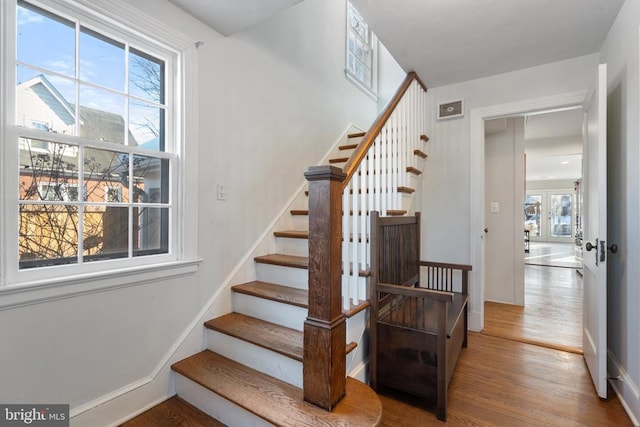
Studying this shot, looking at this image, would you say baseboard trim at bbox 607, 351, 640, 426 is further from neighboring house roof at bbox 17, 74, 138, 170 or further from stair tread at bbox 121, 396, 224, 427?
neighboring house roof at bbox 17, 74, 138, 170

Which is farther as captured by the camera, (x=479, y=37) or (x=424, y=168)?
(x=424, y=168)

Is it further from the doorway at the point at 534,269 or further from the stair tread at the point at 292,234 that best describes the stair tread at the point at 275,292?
the doorway at the point at 534,269

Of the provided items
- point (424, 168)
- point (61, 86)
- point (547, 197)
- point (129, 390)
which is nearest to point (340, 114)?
point (424, 168)

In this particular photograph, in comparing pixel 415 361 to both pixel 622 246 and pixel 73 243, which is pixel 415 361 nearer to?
pixel 622 246

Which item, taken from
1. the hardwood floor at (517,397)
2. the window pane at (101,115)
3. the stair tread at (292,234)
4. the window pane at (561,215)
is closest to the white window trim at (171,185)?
the window pane at (101,115)

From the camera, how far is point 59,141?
59.0 inches

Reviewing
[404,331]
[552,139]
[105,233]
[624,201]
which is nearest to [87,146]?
[105,233]

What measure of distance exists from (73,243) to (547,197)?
1416 centimetres

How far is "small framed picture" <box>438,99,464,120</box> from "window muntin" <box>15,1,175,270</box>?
2564 mm

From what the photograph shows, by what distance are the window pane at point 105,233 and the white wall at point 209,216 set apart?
8.8 inches

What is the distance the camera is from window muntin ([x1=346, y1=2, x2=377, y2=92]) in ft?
13.1

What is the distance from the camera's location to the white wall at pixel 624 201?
165cm

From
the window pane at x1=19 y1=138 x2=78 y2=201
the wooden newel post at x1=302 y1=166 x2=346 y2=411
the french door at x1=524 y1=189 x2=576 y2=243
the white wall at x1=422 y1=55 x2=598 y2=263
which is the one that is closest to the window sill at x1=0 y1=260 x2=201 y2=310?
the window pane at x1=19 y1=138 x2=78 y2=201

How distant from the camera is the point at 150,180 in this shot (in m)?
1.89
